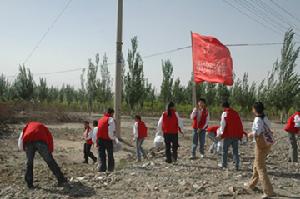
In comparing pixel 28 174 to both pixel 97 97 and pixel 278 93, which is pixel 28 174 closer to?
pixel 278 93

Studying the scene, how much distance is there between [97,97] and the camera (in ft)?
149

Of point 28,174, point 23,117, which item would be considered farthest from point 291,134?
point 23,117

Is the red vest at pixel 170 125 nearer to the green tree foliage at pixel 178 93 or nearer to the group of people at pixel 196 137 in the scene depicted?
the group of people at pixel 196 137

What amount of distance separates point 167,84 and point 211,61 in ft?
107

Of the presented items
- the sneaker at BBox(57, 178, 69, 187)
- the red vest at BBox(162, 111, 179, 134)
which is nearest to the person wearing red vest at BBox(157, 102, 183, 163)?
the red vest at BBox(162, 111, 179, 134)

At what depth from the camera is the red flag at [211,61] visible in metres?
12.2

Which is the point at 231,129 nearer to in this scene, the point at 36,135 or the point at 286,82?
the point at 36,135

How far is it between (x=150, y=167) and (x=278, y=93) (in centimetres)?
2811

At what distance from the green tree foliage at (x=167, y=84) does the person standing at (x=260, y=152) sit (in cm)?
3726

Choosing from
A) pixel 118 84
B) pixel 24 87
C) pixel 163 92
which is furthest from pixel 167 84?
pixel 118 84

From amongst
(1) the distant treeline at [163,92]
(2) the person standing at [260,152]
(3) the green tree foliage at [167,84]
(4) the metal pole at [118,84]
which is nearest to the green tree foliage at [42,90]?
(1) the distant treeline at [163,92]

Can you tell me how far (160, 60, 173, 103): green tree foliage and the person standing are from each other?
37.3 metres

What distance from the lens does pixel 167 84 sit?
45.2 meters

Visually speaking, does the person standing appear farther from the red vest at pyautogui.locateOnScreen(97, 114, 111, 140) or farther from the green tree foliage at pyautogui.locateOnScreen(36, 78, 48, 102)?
the green tree foliage at pyautogui.locateOnScreen(36, 78, 48, 102)
